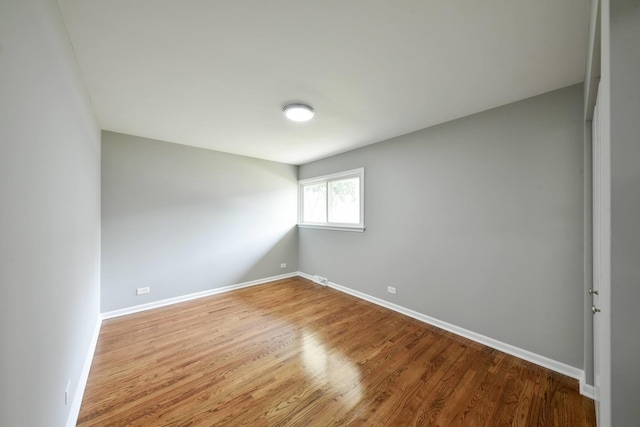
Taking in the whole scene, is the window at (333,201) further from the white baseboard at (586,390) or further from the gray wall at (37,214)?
the gray wall at (37,214)

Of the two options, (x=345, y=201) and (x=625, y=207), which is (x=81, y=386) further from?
(x=345, y=201)

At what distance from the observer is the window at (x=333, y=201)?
3.80m

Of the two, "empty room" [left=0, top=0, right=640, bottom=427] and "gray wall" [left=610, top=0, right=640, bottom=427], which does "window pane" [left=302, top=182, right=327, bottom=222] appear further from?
"gray wall" [left=610, top=0, right=640, bottom=427]

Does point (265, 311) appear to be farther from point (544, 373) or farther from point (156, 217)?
point (544, 373)

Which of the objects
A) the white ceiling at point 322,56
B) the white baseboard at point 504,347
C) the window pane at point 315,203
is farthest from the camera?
the window pane at point 315,203

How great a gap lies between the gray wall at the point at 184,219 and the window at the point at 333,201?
0.39m

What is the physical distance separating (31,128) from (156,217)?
9.07 feet

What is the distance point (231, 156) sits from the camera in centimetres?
407

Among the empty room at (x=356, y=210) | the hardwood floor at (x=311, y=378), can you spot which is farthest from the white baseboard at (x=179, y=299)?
the hardwood floor at (x=311, y=378)

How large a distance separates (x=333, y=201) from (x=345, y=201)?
12.4 inches

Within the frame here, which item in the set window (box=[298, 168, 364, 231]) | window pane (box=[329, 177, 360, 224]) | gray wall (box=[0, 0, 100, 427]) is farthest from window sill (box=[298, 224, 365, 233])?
gray wall (box=[0, 0, 100, 427])

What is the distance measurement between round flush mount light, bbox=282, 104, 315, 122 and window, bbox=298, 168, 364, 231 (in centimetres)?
152

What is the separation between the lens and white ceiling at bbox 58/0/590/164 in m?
1.27

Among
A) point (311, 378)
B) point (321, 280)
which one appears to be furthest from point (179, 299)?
point (311, 378)
